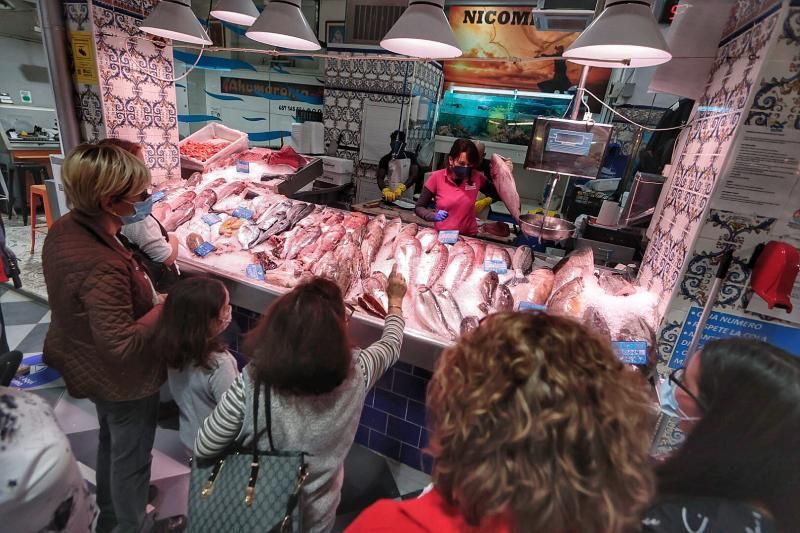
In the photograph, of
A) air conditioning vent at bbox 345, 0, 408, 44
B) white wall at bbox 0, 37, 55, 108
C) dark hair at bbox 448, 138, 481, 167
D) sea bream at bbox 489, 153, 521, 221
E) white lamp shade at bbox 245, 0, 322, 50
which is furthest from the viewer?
white wall at bbox 0, 37, 55, 108

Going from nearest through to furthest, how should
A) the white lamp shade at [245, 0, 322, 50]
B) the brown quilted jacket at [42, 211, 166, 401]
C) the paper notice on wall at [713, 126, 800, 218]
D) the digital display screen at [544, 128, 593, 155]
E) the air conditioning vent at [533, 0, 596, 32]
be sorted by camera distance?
the brown quilted jacket at [42, 211, 166, 401]
the paper notice on wall at [713, 126, 800, 218]
the digital display screen at [544, 128, 593, 155]
the white lamp shade at [245, 0, 322, 50]
the air conditioning vent at [533, 0, 596, 32]

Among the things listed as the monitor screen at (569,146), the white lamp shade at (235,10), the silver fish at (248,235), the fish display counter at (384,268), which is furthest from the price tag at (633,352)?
the white lamp shade at (235,10)

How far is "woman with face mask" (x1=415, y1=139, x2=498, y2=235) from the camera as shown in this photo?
3.76 metres

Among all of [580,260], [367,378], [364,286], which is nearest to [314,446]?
[367,378]

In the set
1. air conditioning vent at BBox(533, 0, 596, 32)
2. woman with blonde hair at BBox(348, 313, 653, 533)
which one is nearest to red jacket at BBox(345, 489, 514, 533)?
woman with blonde hair at BBox(348, 313, 653, 533)

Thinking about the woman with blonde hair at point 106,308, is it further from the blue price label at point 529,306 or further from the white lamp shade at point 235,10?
the white lamp shade at point 235,10

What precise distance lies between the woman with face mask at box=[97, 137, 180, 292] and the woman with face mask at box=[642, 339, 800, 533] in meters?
2.51

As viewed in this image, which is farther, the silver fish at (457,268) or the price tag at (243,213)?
the price tag at (243,213)

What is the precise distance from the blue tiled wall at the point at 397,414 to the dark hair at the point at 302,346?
1238 mm

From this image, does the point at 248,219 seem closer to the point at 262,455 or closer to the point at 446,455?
the point at 262,455

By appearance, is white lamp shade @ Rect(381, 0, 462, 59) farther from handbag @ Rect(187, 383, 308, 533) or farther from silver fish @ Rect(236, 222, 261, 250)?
handbag @ Rect(187, 383, 308, 533)

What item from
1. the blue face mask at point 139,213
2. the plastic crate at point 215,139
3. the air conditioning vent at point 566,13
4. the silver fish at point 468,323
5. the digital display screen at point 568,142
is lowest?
the silver fish at point 468,323

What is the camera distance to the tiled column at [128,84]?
3309 millimetres

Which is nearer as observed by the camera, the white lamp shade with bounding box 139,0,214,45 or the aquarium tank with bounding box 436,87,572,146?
the white lamp shade with bounding box 139,0,214,45
